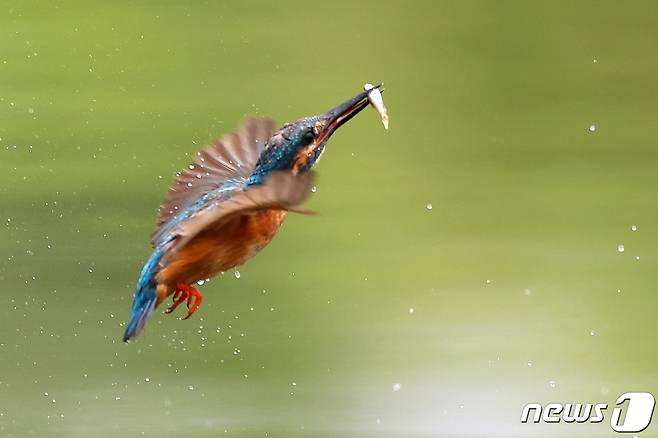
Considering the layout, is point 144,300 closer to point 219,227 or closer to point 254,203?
point 219,227

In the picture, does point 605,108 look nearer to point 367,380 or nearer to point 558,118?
point 558,118

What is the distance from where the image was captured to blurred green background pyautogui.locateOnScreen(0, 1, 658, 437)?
427 centimetres

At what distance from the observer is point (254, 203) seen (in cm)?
302

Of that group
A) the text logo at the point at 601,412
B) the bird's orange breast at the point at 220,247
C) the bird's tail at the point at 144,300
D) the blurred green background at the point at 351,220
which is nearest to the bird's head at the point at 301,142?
the bird's orange breast at the point at 220,247

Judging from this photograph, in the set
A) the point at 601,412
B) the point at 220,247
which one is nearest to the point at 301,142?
the point at 220,247

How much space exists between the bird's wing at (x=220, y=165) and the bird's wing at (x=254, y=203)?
0.23 meters

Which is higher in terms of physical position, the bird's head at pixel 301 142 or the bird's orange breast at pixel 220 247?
the bird's head at pixel 301 142

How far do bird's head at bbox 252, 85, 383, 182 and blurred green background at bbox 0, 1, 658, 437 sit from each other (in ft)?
3.06

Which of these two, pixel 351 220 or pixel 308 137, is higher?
pixel 351 220

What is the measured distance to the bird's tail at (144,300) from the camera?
130 inches

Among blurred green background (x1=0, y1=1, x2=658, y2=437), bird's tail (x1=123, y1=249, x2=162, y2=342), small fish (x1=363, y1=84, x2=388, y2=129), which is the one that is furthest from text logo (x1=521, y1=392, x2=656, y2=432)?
bird's tail (x1=123, y1=249, x2=162, y2=342)

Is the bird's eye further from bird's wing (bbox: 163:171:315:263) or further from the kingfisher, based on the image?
bird's wing (bbox: 163:171:315:263)

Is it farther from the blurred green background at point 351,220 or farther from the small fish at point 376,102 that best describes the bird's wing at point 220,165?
the blurred green background at point 351,220

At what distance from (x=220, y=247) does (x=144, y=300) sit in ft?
0.72
